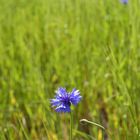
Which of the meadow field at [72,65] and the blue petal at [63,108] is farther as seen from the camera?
the meadow field at [72,65]

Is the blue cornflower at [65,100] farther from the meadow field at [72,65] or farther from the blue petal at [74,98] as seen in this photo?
the meadow field at [72,65]

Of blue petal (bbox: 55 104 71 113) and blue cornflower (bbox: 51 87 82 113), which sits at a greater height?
blue cornflower (bbox: 51 87 82 113)

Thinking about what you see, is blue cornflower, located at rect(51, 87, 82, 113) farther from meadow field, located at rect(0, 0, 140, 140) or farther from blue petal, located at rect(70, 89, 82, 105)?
meadow field, located at rect(0, 0, 140, 140)

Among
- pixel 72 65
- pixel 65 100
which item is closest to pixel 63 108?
pixel 65 100

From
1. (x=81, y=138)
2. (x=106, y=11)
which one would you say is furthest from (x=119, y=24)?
(x=81, y=138)

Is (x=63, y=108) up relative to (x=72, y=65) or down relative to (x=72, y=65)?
down

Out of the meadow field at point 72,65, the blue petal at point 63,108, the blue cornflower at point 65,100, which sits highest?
the meadow field at point 72,65

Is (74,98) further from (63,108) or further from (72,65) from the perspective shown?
(72,65)

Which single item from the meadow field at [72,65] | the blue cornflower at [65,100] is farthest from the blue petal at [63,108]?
the meadow field at [72,65]

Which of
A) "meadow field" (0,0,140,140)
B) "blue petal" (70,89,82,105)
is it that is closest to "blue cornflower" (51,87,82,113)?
"blue petal" (70,89,82,105)
